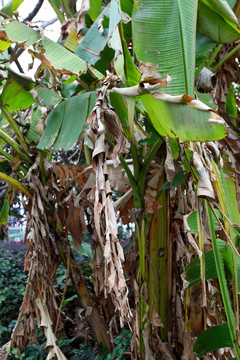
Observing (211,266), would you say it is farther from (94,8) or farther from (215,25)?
(94,8)

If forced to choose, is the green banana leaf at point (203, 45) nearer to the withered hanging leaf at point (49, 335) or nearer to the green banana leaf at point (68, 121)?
the green banana leaf at point (68, 121)

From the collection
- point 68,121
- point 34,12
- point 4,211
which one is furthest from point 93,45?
point 34,12

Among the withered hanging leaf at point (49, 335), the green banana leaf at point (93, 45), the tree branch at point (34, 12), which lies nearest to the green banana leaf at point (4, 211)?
the withered hanging leaf at point (49, 335)

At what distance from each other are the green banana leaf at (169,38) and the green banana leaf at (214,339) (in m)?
0.66

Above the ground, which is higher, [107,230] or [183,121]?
[183,121]

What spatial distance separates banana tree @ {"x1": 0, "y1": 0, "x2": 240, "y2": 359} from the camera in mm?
726

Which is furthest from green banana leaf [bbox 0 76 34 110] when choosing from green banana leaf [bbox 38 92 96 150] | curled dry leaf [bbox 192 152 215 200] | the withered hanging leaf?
the withered hanging leaf

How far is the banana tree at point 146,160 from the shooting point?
0.73m

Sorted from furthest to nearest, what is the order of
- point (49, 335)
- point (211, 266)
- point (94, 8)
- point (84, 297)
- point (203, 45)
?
point (84, 297) → point (49, 335) → point (94, 8) → point (203, 45) → point (211, 266)

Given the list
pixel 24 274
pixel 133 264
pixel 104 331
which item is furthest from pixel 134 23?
pixel 24 274

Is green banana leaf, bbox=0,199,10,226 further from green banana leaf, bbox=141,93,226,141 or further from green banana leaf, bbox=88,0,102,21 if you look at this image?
green banana leaf, bbox=141,93,226,141

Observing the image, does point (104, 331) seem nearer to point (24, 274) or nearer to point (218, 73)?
point (24, 274)

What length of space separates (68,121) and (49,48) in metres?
0.24

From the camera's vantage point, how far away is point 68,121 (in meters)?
1.09
